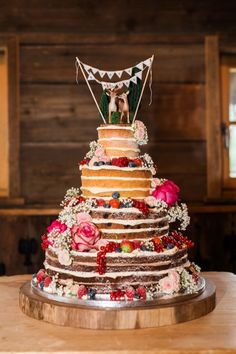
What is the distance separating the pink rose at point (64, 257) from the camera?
1997 millimetres

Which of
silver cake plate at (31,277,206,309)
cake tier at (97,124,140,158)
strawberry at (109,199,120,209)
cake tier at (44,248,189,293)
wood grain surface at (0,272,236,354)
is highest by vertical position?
cake tier at (97,124,140,158)

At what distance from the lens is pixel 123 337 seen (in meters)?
1.73

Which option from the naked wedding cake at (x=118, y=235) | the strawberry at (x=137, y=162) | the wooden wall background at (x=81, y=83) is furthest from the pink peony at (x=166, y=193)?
the wooden wall background at (x=81, y=83)

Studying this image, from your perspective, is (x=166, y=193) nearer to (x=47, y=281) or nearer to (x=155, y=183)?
(x=155, y=183)

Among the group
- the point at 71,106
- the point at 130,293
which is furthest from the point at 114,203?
the point at 71,106

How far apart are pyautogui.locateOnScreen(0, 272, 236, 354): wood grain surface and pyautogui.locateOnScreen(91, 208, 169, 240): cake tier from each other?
0.34 meters

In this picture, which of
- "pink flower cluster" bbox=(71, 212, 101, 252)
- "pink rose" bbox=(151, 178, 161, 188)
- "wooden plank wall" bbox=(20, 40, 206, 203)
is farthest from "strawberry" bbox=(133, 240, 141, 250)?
"wooden plank wall" bbox=(20, 40, 206, 203)

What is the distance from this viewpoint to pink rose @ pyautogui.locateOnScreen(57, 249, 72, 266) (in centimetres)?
200

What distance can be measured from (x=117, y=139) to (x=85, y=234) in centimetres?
39

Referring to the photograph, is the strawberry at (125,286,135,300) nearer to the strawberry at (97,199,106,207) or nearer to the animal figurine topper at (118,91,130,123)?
the strawberry at (97,199,106,207)

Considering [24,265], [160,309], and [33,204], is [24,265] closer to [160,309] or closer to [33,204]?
[33,204]

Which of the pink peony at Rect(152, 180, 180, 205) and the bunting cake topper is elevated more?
the bunting cake topper

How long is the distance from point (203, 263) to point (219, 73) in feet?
3.93

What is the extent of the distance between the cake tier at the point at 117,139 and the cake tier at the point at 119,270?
0.39 m
